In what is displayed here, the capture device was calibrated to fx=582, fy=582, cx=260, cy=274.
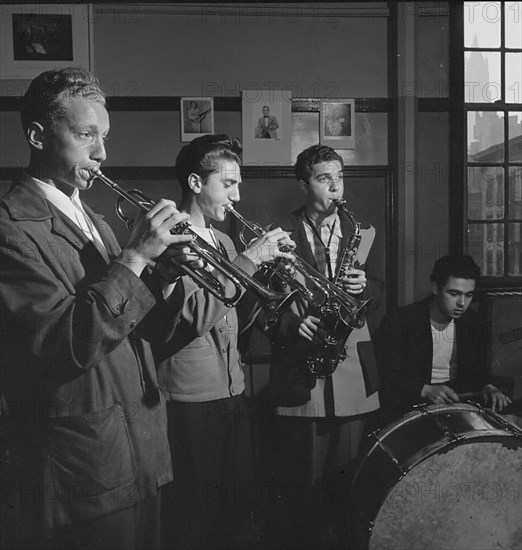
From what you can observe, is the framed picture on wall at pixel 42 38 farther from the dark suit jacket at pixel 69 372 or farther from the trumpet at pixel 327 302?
the trumpet at pixel 327 302

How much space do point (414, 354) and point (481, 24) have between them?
4.40 ft

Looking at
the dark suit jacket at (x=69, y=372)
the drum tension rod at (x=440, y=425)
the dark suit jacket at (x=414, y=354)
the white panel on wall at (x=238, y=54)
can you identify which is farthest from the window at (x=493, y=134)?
the dark suit jacket at (x=69, y=372)

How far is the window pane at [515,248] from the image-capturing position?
7.68 feet

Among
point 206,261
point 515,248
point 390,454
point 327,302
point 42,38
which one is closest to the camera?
point 206,261

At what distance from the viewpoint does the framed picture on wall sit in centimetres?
203

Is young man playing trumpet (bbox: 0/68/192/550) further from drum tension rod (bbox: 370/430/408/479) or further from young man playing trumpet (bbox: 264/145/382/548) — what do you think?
drum tension rod (bbox: 370/430/408/479)

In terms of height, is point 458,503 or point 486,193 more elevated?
point 486,193

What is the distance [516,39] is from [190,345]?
1.76m

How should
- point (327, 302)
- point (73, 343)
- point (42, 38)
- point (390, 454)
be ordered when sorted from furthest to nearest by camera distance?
point (327, 302) → point (390, 454) → point (42, 38) → point (73, 343)

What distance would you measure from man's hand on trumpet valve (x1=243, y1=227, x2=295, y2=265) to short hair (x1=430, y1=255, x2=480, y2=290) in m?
0.62

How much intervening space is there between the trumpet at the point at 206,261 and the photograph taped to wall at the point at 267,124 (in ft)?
1.49

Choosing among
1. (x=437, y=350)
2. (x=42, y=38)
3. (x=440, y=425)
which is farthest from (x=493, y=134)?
(x=42, y=38)

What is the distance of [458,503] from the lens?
210 centimetres

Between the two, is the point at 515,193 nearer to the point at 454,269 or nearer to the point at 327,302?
the point at 454,269
